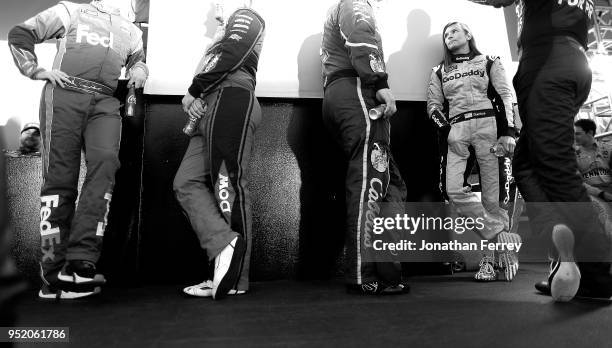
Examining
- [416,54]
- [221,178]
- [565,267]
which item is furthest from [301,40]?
[565,267]

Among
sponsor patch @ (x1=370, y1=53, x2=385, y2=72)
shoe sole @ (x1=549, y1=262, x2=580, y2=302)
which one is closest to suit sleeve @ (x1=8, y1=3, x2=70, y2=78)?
sponsor patch @ (x1=370, y1=53, x2=385, y2=72)

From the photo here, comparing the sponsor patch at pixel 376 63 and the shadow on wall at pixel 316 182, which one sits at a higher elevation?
the sponsor patch at pixel 376 63

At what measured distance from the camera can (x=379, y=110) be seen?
1.82 metres

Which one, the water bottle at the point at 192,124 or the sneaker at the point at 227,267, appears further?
the water bottle at the point at 192,124

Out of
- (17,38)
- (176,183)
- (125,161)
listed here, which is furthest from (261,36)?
(17,38)

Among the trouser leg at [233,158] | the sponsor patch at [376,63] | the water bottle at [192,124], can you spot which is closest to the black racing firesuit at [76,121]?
the water bottle at [192,124]

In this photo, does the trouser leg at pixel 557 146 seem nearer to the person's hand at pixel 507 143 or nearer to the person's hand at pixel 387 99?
the person's hand at pixel 387 99

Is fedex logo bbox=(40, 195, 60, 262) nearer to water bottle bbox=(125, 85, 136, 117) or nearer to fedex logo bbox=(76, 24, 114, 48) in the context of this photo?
water bottle bbox=(125, 85, 136, 117)

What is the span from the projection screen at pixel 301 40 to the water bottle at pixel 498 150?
0.51 meters

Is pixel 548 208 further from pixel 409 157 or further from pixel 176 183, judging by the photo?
pixel 176 183

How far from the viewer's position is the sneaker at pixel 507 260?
2166 millimetres

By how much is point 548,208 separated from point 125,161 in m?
1.89

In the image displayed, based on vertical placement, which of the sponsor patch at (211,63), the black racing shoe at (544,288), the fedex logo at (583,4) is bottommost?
the black racing shoe at (544,288)

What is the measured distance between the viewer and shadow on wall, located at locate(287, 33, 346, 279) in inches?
87.7
